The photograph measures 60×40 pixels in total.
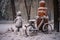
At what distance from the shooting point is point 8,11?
567cm

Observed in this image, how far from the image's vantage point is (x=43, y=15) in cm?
393

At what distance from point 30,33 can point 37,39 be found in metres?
0.46

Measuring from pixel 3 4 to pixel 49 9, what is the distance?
1492 mm

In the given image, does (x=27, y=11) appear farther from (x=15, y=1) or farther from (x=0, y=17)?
(x=0, y=17)

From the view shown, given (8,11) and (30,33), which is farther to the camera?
(8,11)

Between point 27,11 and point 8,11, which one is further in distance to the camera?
point 8,11

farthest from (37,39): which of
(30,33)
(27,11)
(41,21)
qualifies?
(27,11)

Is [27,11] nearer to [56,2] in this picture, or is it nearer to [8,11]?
[8,11]

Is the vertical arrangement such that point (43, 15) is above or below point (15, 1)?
below

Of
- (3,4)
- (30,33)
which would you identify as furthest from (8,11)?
(30,33)

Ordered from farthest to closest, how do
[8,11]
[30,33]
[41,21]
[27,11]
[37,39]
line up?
[8,11] → [27,11] → [41,21] → [30,33] → [37,39]

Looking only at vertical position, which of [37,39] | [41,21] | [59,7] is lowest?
[37,39]

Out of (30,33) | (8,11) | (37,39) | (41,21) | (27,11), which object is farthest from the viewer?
(8,11)

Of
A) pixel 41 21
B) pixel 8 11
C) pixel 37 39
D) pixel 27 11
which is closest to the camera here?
pixel 37 39
